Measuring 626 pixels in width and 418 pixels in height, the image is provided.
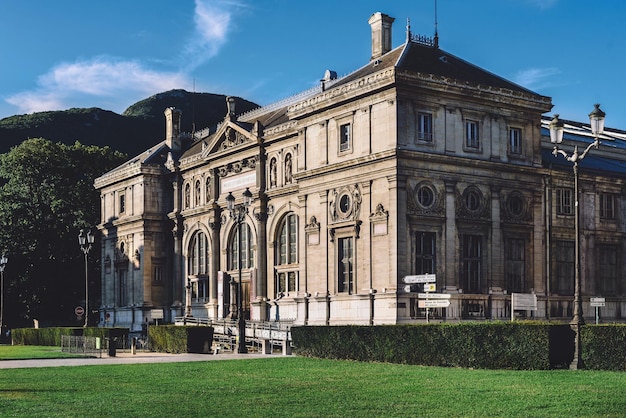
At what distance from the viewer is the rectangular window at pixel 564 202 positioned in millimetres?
58344

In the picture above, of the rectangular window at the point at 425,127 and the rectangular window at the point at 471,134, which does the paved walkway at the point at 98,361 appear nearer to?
the rectangular window at the point at 425,127

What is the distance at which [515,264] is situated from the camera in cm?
5575

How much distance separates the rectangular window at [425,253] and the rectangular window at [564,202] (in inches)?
393

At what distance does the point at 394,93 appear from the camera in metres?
51.5

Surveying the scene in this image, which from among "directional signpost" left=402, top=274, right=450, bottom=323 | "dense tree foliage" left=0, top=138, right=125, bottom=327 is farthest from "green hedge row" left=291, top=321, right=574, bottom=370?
"dense tree foliage" left=0, top=138, right=125, bottom=327

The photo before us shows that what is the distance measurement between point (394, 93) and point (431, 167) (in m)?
4.40

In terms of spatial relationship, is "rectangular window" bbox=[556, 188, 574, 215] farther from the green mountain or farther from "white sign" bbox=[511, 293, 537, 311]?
the green mountain

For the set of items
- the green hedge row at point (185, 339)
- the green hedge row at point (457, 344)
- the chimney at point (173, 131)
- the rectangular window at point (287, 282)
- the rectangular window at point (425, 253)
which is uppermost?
the chimney at point (173, 131)

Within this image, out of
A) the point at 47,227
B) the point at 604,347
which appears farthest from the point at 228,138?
the point at 604,347

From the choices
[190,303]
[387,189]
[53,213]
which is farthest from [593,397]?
[53,213]

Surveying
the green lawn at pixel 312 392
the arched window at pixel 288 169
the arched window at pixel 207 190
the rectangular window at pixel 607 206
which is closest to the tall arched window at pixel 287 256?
the arched window at pixel 288 169

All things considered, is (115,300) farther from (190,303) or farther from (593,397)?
(593,397)

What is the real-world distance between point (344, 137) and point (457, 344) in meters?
23.7

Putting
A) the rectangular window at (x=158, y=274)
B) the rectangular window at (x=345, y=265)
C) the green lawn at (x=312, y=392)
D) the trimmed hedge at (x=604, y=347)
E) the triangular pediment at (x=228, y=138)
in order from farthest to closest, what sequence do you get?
the rectangular window at (x=158, y=274) < the triangular pediment at (x=228, y=138) < the rectangular window at (x=345, y=265) < the trimmed hedge at (x=604, y=347) < the green lawn at (x=312, y=392)
